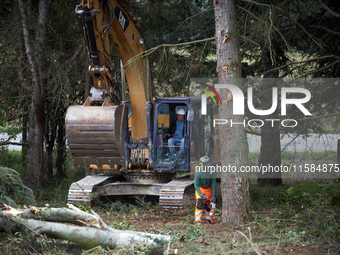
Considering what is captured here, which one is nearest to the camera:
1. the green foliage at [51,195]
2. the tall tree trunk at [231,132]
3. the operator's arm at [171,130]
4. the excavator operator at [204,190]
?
the tall tree trunk at [231,132]

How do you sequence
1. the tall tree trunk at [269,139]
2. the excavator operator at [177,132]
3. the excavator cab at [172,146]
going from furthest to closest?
the tall tree trunk at [269,139] < the excavator operator at [177,132] < the excavator cab at [172,146]

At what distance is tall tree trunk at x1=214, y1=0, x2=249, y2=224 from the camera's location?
788 centimetres

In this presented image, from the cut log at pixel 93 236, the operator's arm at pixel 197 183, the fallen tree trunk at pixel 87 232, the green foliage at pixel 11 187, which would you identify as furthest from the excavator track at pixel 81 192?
the cut log at pixel 93 236

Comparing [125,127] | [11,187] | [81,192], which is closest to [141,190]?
[81,192]

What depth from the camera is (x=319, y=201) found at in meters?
7.52

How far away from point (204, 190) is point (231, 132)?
1.48 meters

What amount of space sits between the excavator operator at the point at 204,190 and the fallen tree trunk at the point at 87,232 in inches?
105

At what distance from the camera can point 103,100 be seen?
9.86m

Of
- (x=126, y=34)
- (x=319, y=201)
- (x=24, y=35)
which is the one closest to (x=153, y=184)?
(x=126, y=34)

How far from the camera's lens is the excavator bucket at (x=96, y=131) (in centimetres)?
938

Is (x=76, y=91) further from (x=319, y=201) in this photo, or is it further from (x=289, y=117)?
(x=319, y=201)

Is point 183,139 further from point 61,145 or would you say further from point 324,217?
point 61,145
